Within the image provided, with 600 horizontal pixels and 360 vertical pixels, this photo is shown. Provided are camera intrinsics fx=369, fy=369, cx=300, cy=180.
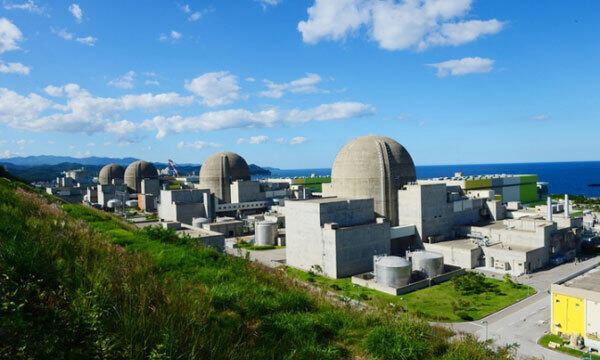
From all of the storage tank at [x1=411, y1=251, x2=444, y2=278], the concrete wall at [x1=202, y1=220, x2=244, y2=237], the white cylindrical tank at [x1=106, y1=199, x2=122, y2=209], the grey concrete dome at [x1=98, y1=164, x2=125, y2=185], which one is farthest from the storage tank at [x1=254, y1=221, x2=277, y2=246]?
the grey concrete dome at [x1=98, y1=164, x2=125, y2=185]

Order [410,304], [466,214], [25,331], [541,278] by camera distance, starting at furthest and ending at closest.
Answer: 1. [466,214]
2. [541,278]
3. [410,304]
4. [25,331]

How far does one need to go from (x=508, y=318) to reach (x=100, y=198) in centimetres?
A: 8224

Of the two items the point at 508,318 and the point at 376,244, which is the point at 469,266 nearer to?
the point at 376,244

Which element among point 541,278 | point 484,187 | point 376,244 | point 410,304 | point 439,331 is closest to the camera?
point 439,331

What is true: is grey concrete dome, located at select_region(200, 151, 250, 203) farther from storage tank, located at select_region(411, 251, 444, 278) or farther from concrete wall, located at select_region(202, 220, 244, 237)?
storage tank, located at select_region(411, 251, 444, 278)

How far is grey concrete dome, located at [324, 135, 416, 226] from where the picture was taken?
48.0 metres

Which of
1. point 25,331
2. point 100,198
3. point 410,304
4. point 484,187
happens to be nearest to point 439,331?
point 25,331

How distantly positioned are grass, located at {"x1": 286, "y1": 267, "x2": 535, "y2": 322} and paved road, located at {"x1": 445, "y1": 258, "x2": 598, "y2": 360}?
0.74m

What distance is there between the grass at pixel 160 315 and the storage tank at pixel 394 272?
25613 mm

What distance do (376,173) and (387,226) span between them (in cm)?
886

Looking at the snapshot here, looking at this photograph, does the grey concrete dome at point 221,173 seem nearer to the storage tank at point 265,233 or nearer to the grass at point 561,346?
the storage tank at point 265,233

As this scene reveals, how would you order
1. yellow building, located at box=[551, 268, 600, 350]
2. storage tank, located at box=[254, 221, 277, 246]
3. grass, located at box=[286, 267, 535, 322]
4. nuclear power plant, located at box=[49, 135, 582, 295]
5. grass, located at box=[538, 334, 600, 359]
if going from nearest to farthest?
grass, located at box=[538, 334, 600, 359], yellow building, located at box=[551, 268, 600, 350], grass, located at box=[286, 267, 535, 322], nuclear power plant, located at box=[49, 135, 582, 295], storage tank, located at box=[254, 221, 277, 246]

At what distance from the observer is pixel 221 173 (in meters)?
71.1

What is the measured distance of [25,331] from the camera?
405cm
